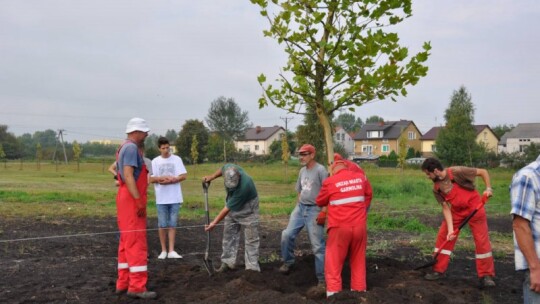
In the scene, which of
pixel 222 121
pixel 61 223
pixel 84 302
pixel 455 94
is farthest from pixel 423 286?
pixel 222 121

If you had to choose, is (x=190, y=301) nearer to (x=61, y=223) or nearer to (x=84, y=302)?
(x=84, y=302)

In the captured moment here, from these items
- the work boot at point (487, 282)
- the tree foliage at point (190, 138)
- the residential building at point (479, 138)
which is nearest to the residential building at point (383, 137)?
the residential building at point (479, 138)

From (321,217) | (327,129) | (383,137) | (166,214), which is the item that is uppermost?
(383,137)

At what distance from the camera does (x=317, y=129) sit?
36344 mm

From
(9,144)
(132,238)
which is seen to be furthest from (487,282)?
(9,144)

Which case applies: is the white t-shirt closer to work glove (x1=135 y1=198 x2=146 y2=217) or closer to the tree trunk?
work glove (x1=135 y1=198 x2=146 y2=217)

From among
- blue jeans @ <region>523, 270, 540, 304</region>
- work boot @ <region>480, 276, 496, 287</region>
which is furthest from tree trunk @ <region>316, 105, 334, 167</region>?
blue jeans @ <region>523, 270, 540, 304</region>

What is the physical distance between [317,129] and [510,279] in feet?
97.9

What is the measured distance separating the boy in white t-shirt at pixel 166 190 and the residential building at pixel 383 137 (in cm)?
7085

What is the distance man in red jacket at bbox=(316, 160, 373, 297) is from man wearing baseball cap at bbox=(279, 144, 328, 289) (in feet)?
2.00

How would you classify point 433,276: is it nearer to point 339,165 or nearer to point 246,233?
point 339,165

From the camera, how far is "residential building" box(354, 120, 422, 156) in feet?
253

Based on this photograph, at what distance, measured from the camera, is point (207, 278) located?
6184mm

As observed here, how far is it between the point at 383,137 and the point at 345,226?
74.5m
